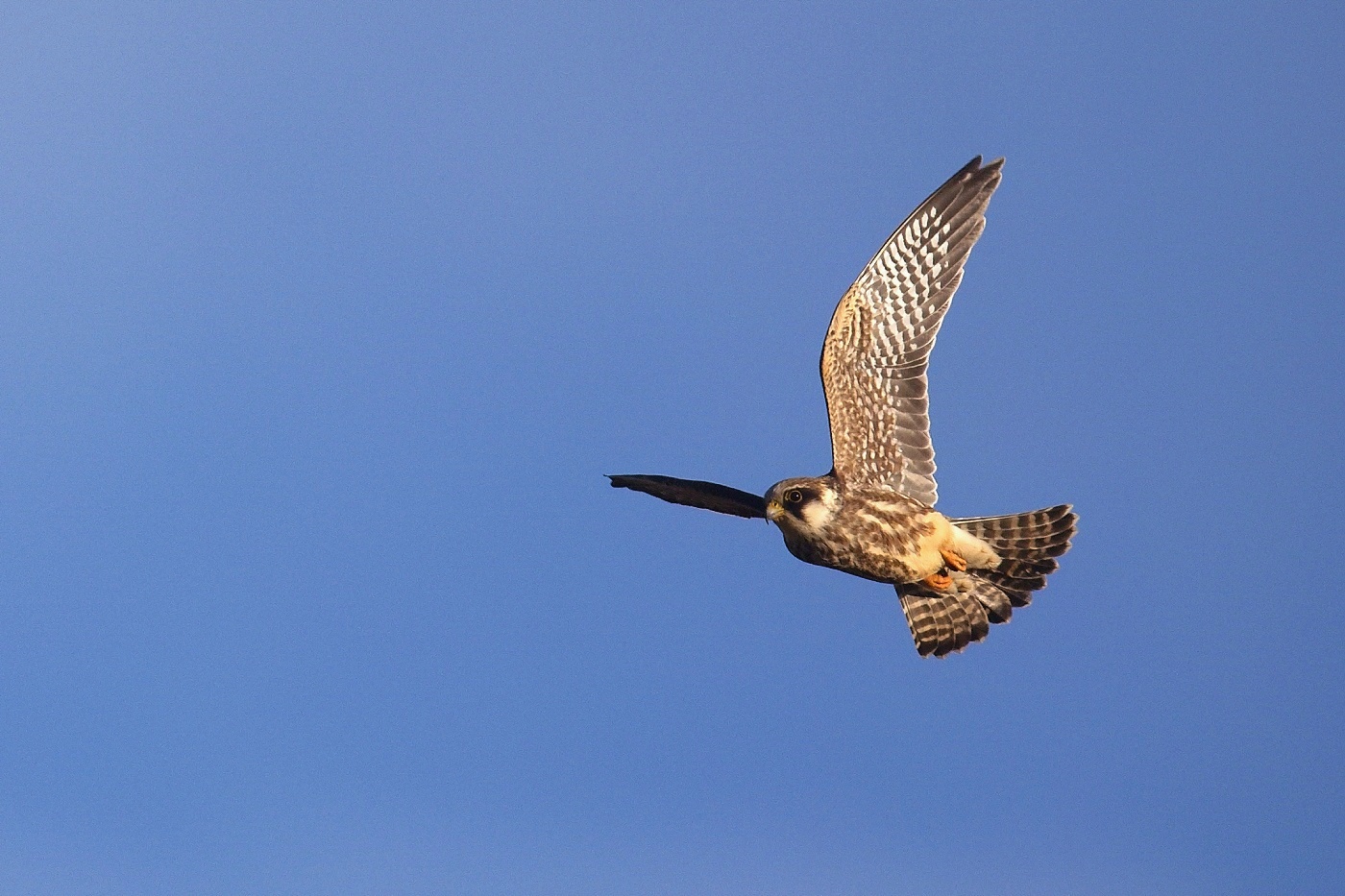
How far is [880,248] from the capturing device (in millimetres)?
14398

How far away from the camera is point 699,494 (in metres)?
14.6

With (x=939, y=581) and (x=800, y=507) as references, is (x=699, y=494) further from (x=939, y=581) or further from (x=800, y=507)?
(x=939, y=581)

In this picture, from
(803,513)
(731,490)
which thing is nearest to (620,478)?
(731,490)

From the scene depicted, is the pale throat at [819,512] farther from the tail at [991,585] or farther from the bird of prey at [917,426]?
the tail at [991,585]

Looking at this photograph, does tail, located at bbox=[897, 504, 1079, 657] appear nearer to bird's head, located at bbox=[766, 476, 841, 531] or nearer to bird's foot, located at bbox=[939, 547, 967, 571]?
bird's foot, located at bbox=[939, 547, 967, 571]

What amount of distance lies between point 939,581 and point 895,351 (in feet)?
6.62

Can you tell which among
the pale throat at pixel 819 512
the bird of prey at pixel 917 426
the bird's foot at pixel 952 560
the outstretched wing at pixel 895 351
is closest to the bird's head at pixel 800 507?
the pale throat at pixel 819 512

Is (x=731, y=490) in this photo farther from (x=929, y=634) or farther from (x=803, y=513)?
(x=929, y=634)

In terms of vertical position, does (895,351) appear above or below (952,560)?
above

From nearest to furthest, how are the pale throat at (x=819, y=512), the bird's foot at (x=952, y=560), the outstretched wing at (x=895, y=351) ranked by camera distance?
the pale throat at (x=819, y=512)
the bird's foot at (x=952, y=560)
the outstretched wing at (x=895, y=351)

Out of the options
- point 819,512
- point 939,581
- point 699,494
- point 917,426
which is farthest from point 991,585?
point 699,494

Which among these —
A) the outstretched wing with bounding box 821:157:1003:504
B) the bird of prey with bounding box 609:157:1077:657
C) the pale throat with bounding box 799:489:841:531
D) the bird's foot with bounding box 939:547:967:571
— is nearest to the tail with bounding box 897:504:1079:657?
the bird of prey with bounding box 609:157:1077:657

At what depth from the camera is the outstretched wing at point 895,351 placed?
14.3 m

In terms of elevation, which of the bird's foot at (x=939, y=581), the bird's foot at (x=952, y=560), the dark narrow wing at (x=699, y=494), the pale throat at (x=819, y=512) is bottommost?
the bird's foot at (x=939, y=581)
